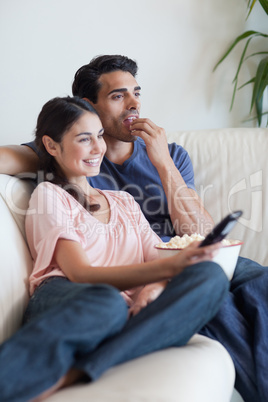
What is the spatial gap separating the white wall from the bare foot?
1409 millimetres

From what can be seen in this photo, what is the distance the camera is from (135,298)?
1.55 metres

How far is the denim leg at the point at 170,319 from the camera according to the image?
1061 millimetres

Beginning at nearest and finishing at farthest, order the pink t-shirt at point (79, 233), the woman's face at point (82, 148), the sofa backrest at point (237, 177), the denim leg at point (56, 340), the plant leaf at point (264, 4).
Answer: the denim leg at point (56, 340)
the pink t-shirt at point (79, 233)
the woman's face at point (82, 148)
the sofa backrest at point (237, 177)
the plant leaf at point (264, 4)

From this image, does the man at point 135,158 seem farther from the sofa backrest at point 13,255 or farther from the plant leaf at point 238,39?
the plant leaf at point 238,39

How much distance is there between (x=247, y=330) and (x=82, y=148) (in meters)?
0.75

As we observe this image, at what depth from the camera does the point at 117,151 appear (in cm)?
214

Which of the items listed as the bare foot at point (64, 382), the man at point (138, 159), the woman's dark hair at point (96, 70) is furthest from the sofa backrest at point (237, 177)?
the bare foot at point (64, 382)

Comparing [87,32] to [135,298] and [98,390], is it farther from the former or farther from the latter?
[98,390]

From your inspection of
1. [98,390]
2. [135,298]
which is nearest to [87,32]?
[135,298]

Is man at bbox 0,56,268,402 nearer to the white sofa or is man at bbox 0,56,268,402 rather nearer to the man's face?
the man's face

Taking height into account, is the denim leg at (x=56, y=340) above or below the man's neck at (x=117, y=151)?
below

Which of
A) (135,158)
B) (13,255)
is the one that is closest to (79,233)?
(13,255)

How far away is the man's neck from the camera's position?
2133 millimetres

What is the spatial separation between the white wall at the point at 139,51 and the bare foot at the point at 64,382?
4.62 ft
